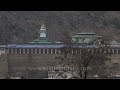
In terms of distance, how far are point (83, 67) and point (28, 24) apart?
19417mm

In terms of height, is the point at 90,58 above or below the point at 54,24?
below

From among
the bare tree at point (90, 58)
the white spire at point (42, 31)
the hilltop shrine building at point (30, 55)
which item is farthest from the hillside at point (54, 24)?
the bare tree at point (90, 58)

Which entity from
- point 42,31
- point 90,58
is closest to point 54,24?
point 42,31

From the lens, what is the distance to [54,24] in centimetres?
3278

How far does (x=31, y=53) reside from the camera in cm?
2497

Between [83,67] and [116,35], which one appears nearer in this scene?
[83,67]

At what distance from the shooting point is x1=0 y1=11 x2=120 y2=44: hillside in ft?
98.8

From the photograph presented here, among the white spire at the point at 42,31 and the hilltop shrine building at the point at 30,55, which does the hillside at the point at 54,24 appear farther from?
the hilltop shrine building at the point at 30,55

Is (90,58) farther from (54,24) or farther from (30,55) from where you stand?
(54,24)

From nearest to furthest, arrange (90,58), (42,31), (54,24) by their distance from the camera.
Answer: (90,58) → (42,31) → (54,24)

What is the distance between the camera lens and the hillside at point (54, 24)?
3011 centimetres

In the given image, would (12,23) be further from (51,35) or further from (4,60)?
(4,60)
